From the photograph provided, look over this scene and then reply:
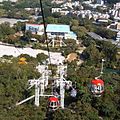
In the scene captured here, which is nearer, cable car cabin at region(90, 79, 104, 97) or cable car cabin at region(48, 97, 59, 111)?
cable car cabin at region(90, 79, 104, 97)

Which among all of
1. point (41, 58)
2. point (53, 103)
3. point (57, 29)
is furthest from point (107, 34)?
point (53, 103)

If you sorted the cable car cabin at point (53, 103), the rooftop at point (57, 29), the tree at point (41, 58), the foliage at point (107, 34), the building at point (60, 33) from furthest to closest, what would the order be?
the foliage at point (107, 34) → the rooftop at point (57, 29) → the building at point (60, 33) → the tree at point (41, 58) → the cable car cabin at point (53, 103)

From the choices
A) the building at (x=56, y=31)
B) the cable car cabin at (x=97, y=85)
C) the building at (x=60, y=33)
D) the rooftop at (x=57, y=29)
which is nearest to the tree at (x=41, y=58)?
the building at (x=56, y=31)

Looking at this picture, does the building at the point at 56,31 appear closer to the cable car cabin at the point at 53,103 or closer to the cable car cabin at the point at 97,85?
the cable car cabin at the point at 53,103

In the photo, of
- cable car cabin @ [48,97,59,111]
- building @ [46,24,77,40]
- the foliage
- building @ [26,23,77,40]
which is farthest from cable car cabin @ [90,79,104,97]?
the foliage

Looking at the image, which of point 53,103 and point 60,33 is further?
point 60,33

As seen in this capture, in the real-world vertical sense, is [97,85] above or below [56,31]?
above

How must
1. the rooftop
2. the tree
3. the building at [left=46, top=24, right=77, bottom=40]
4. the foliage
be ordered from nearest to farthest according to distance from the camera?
the tree → the building at [left=46, top=24, right=77, bottom=40] → the rooftop → the foliage

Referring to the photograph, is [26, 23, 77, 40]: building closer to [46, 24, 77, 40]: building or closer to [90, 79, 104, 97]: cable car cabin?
[46, 24, 77, 40]: building

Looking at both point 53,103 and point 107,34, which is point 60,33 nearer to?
point 107,34

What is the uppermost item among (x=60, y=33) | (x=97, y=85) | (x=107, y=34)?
(x=97, y=85)

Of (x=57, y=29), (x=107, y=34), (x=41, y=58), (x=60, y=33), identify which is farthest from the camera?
(x=107, y=34)

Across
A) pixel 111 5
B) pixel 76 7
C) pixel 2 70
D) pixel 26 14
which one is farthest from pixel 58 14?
pixel 2 70
